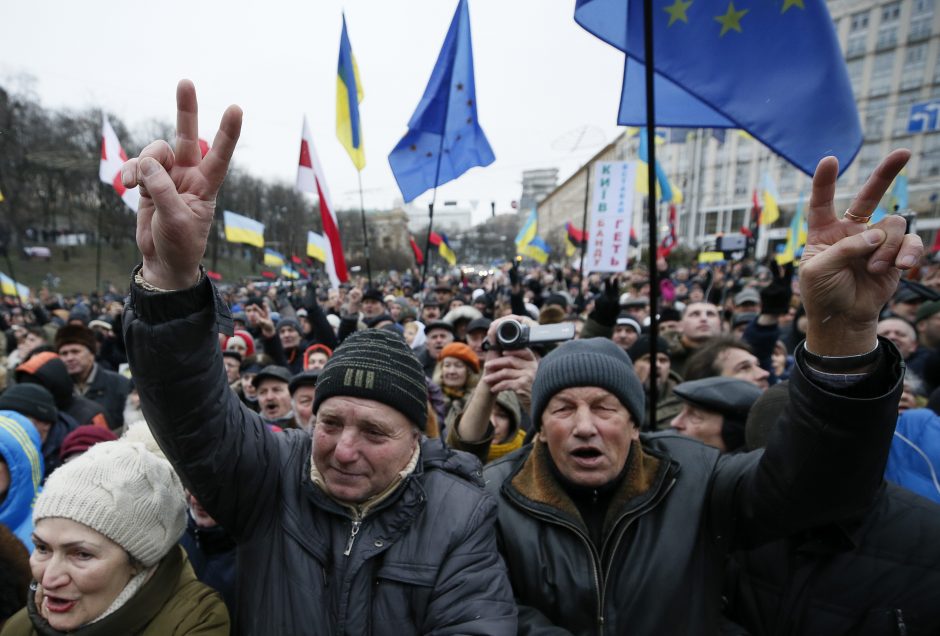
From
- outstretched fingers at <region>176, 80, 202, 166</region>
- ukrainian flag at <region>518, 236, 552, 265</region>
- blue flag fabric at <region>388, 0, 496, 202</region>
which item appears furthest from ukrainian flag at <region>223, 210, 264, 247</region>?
outstretched fingers at <region>176, 80, 202, 166</region>

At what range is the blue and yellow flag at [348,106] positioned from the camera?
5.71 meters

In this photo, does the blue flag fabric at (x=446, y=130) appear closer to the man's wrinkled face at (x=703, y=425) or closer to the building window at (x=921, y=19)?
the man's wrinkled face at (x=703, y=425)

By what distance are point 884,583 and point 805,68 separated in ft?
7.30

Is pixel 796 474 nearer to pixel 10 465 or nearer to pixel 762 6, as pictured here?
pixel 762 6

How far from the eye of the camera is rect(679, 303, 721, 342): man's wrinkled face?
477 centimetres

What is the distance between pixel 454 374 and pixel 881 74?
173 ft

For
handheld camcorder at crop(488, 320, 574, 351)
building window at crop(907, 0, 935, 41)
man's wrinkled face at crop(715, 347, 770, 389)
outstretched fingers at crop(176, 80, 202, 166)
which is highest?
building window at crop(907, 0, 935, 41)

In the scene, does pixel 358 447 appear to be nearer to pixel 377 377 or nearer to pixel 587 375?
pixel 377 377

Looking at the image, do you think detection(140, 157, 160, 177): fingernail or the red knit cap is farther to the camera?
the red knit cap

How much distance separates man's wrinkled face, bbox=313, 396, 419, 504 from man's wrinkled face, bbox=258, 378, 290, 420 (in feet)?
7.77

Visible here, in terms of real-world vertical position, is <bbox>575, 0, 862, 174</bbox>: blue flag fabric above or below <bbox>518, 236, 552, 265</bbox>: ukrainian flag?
above

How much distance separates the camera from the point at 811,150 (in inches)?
93.9

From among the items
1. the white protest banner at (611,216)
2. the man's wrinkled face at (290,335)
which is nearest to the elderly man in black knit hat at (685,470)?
the man's wrinkled face at (290,335)

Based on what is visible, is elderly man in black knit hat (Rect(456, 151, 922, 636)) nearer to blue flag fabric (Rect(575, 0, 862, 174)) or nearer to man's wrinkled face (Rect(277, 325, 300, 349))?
blue flag fabric (Rect(575, 0, 862, 174))
